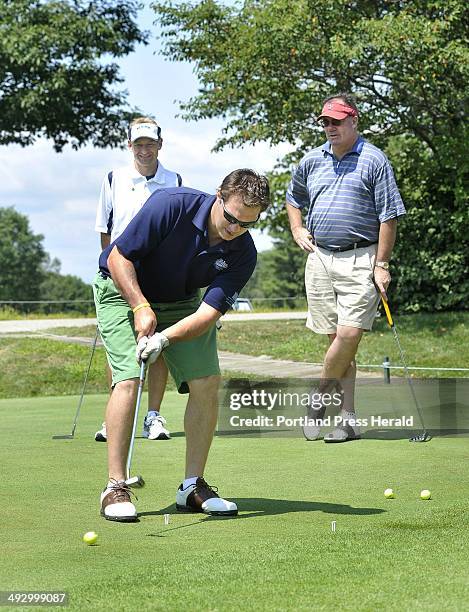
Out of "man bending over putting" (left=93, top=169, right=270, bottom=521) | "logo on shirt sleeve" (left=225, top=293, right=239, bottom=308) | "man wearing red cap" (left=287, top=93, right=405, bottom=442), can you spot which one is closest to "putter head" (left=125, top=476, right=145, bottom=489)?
"man bending over putting" (left=93, top=169, right=270, bottom=521)

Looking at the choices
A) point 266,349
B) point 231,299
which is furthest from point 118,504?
point 266,349

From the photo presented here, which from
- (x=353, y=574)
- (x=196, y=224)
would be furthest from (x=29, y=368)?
(x=353, y=574)

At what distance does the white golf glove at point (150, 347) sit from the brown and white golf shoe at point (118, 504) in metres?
0.51

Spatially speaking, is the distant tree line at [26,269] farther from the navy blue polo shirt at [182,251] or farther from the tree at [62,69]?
the navy blue polo shirt at [182,251]

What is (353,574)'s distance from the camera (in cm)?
318

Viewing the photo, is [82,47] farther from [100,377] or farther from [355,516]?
[355,516]

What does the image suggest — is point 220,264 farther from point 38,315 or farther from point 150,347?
point 38,315

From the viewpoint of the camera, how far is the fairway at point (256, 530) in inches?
118

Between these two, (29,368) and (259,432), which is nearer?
(259,432)

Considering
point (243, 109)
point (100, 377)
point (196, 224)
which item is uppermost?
point (243, 109)

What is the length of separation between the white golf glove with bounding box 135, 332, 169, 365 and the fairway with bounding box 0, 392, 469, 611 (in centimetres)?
63

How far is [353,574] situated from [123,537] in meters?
0.99

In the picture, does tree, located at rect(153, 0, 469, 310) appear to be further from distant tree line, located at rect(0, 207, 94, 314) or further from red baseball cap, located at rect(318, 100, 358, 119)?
distant tree line, located at rect(0, 207, 94, 314)

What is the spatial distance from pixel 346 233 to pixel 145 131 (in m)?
1.41
